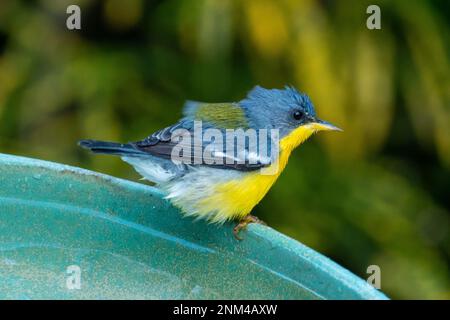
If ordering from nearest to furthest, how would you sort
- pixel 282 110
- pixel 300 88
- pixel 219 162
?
1. pixel 219 162
2. pixel 282 110
3. pixel 300 88

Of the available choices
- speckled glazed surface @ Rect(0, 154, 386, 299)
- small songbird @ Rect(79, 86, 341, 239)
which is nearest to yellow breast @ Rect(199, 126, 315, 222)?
small songbird @ Rect(79, 86, 341, 239)

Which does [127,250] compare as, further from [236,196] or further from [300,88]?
[300,88]

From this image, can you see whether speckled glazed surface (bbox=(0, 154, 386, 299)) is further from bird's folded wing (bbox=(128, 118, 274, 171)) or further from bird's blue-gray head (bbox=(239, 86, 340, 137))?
bird's blue-gray head (bbox=(239, 86, 340, 137))

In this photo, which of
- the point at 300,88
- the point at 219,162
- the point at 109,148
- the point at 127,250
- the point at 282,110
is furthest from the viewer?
the point at 300,88

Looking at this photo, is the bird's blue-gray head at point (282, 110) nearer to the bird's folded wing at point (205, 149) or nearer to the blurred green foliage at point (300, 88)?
the bird's folded wing at point (205, 149)

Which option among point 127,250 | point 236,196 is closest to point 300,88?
point 236,196

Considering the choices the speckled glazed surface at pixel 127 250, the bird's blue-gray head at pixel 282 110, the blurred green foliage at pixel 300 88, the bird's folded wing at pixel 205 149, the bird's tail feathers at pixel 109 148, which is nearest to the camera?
the speckled glazed surface at pixel 127 250

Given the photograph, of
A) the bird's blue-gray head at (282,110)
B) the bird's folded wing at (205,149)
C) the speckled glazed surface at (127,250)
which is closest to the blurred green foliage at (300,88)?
the bird's blue-gray head at (282,110)
